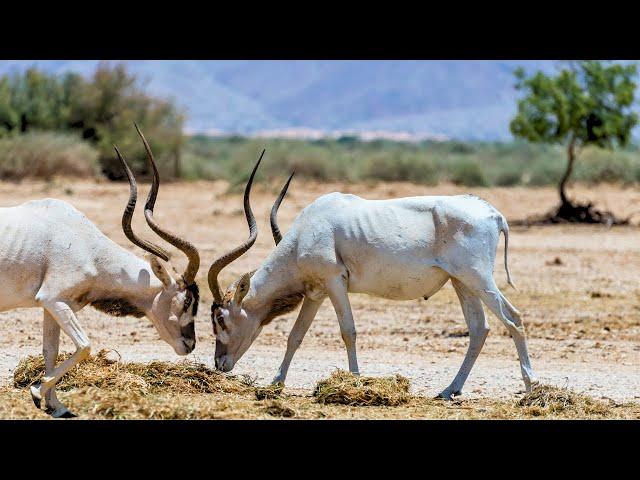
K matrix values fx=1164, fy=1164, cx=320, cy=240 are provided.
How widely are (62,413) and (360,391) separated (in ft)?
8.22

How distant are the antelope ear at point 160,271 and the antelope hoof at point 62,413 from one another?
143cm

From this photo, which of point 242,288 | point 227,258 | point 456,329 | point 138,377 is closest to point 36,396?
point 138,377

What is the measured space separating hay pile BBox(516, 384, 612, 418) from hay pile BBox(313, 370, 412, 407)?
1.05 m

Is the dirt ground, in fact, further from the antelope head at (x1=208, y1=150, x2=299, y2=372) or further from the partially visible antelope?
the partially visible antelope

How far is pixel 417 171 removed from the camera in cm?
3931

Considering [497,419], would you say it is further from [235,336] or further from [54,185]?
[54,185]

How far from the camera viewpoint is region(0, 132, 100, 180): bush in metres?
30.6

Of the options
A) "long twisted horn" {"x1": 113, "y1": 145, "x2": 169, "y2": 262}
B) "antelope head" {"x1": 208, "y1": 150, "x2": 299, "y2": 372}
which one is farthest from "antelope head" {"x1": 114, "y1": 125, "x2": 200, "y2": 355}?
"antelope head" {"x1": 208, "y1": 150, "x2": 299, "y2": 372}

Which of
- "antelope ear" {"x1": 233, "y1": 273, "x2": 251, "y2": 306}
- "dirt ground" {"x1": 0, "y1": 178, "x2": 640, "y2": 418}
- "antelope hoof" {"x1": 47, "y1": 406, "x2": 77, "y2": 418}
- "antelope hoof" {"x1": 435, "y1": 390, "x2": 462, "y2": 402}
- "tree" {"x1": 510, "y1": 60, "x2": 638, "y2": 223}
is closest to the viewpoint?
"antelope hoof" {"x1": 47, "y1": 406, "x2": 77, "y2": 418}

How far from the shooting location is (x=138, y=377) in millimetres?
10156

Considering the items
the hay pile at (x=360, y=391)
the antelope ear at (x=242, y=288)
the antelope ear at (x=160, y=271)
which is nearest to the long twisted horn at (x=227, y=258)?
the antelope ear at (x=242, y=288)

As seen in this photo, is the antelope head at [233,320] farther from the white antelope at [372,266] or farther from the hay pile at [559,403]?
the hay pile at [559,403]
